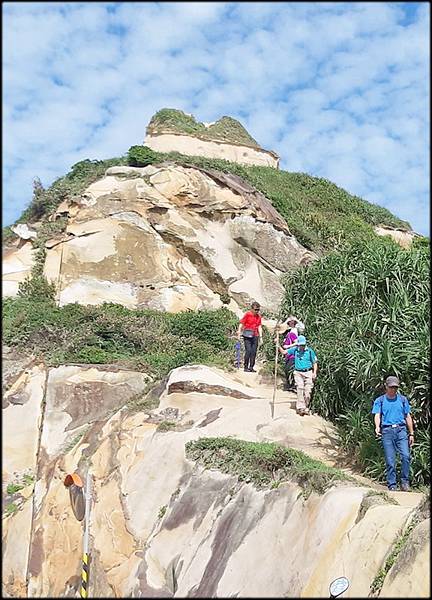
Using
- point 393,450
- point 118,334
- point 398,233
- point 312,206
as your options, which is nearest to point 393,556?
point 393,450

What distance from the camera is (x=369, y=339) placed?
10.0m

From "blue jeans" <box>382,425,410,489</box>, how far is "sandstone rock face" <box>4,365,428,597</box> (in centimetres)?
142

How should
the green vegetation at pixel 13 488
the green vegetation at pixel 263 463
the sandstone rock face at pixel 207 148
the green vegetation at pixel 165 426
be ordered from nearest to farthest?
1. the green vegetation at pixel 263 463
2. the green vegetation at pixel 165 426
3. the green vegetation at pixel 13 488
4. the sandstone rock face at pixel 207 148

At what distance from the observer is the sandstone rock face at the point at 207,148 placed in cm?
3152

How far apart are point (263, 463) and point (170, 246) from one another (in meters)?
12.9

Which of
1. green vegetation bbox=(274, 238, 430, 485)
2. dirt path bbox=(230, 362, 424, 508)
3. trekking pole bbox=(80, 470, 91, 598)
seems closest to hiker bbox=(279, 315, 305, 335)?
green vegetation bbox=(274, 238, 430, 485)

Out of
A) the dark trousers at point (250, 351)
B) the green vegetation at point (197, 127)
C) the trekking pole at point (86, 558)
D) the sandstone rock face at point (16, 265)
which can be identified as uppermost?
the green vegetation at point (197, 127)

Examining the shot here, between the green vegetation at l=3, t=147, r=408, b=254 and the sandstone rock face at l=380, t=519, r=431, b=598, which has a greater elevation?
the green vegetation at l=3, t=147, r=408, b=254

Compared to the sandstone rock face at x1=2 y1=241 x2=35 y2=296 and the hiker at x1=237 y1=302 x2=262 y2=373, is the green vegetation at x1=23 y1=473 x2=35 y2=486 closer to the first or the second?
the hiker at x1=237 y1=302 x2=262 y2=373

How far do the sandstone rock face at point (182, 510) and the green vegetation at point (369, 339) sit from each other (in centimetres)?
63

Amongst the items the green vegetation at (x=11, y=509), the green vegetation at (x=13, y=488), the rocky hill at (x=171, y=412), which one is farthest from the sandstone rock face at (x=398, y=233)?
the green vegetation at (x=11, y=509)

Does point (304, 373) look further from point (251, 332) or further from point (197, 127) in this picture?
point (197, 127)

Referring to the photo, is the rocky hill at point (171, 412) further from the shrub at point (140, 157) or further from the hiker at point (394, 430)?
the hiker at point (394, 430)

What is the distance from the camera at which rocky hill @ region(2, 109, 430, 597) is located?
20.4 ft
